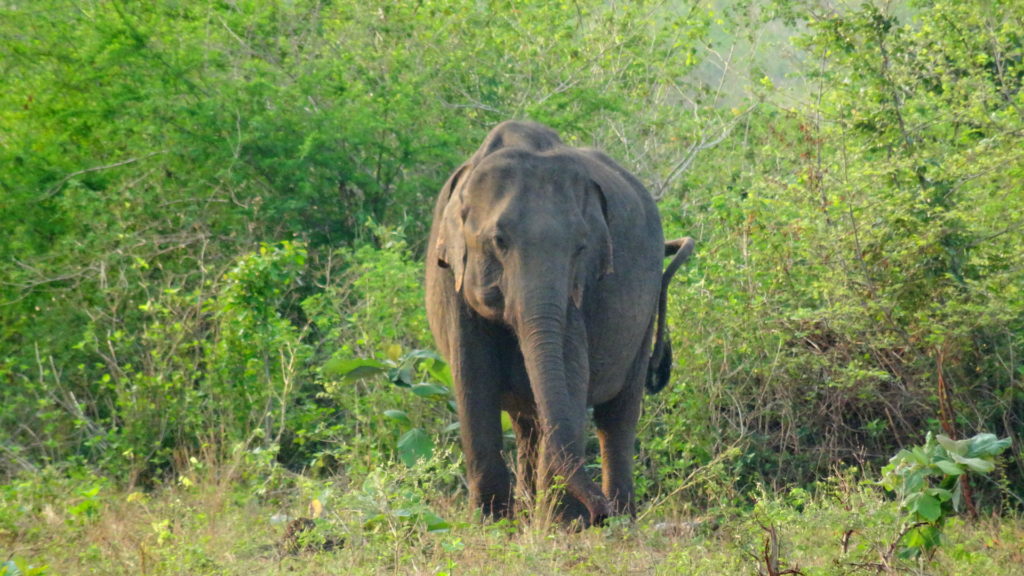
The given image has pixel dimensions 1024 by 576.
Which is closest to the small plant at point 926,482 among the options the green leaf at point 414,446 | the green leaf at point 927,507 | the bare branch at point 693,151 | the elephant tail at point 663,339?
the green leaf at point 927,507

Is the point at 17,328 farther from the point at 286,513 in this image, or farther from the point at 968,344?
the point at 968,344

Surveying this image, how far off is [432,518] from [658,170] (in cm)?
954

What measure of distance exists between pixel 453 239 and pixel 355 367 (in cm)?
188

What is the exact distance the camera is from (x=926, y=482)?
5.49m

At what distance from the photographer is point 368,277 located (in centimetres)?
973

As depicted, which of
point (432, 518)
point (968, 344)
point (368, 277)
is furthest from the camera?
point (368, 277)

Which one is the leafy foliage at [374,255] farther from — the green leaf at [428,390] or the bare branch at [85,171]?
the green leaf at [428,390]

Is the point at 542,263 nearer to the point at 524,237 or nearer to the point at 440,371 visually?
the point at 524,237

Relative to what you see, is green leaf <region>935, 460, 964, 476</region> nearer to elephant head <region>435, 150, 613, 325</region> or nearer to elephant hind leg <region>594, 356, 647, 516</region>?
elephant head <region>435, 150, 613, 325</region>

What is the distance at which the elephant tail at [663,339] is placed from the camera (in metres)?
8.12

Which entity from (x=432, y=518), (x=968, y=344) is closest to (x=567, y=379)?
(x=432, y=518)

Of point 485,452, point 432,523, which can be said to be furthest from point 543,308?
point 432,523

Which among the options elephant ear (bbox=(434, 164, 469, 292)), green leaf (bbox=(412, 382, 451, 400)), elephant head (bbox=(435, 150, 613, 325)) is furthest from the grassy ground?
green leaf (bbox=(412, 382, 451, 400))

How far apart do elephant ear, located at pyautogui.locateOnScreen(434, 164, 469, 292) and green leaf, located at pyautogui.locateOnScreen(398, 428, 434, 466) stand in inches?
53.3
